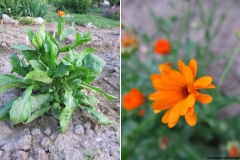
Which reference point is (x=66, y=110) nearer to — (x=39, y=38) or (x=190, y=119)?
(x=39, y=38)

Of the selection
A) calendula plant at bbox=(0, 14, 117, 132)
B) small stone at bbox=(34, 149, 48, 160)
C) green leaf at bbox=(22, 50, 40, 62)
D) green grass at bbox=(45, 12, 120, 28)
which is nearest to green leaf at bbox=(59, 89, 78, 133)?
calendula plant at bbox=(0, 14, 117, 132)

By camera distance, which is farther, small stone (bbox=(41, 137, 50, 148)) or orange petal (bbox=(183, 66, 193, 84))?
small stone (bbox=(41, 137, 50, 148))

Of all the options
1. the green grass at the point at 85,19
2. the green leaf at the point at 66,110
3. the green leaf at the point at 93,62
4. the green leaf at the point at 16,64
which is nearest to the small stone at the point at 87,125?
the green leaf at the point at 66,110

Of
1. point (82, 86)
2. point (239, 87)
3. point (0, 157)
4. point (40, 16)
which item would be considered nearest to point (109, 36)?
point (40, 16)

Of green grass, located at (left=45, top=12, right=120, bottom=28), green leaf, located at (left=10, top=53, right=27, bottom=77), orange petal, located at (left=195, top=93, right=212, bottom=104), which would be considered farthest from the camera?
green grass, located at (left=45, top=12, right=120, bottom=28)

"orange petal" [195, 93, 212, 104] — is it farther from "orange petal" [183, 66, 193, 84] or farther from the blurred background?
the blurred background

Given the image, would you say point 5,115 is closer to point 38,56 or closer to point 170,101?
point 38,56
